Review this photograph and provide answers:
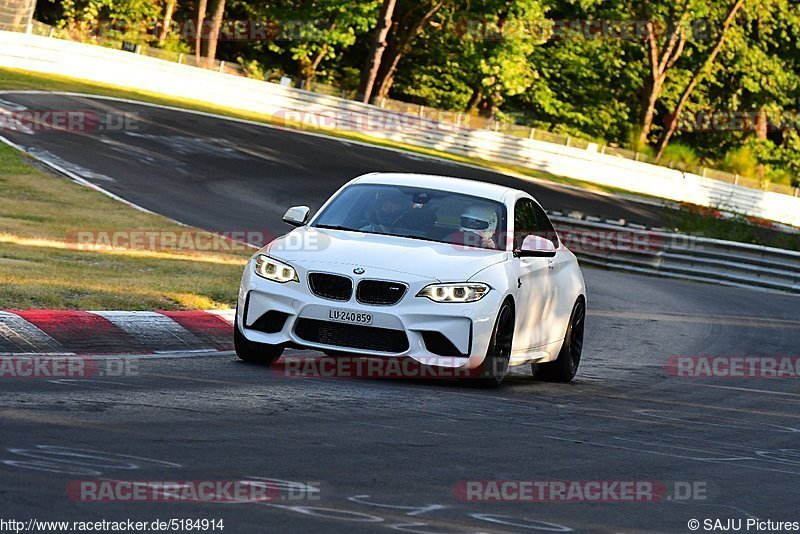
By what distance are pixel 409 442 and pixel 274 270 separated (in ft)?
9.39

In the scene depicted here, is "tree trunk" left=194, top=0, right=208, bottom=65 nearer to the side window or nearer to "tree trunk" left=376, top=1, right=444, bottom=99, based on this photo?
"tree trunk" left=376, top=1, right=444, bottom=99

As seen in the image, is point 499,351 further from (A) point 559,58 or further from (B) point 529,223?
(A) point 559,58

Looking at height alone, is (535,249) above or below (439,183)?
below

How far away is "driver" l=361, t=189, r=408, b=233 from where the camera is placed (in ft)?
36.1

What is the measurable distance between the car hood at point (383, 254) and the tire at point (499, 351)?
0.38 m

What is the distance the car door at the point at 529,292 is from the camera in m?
10.9

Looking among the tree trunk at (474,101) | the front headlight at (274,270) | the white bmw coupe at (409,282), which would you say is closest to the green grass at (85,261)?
the front headlight at (274,270)

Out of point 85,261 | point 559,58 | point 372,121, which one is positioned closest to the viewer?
point 85,261

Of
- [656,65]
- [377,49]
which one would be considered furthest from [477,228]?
[656,65]

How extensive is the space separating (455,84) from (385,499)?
59523mm

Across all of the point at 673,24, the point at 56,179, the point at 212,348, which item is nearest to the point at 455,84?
the point at 673,24

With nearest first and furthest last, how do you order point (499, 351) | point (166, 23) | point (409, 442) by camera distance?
point (409, 442) → point (499, 351) → point (166, 23)

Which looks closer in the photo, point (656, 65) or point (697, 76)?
point (656, 65)

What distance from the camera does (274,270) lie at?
1031cm
